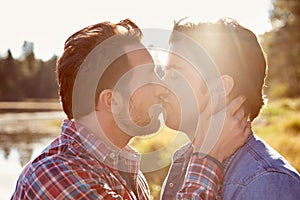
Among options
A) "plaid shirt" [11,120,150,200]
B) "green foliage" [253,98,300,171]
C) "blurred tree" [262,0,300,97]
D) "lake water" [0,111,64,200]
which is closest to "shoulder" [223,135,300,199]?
"plaid shirt" [11,120,150,200]

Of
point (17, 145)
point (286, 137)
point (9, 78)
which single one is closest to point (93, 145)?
point (286, 137)

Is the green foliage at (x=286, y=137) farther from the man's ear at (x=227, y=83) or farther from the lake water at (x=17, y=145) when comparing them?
the man's ear at (x=227, y=83)

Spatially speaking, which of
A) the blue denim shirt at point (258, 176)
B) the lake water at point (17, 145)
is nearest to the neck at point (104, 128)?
the blue denim shirt at point (258, 176)

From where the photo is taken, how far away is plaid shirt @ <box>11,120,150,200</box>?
239cm

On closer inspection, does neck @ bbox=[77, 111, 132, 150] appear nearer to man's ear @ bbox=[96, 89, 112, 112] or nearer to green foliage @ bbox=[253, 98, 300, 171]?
man's ear @ bbox=[96, 89, 112, 112]

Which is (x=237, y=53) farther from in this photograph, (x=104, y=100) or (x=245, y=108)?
(x=104, y=100)

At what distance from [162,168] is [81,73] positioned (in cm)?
728

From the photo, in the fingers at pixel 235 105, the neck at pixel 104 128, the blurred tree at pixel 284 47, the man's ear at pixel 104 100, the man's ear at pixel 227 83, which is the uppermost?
the blurred tree at pixel 284 47

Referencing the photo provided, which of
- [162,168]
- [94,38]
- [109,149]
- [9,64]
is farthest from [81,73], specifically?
[9,64]

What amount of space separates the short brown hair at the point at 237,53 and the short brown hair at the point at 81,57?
36 cm

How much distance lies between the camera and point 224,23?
2.52 meters

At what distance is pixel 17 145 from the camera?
21.6 m

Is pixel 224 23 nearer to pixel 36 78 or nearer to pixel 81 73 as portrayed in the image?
pixel 81 73

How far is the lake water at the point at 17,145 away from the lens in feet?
47.7
